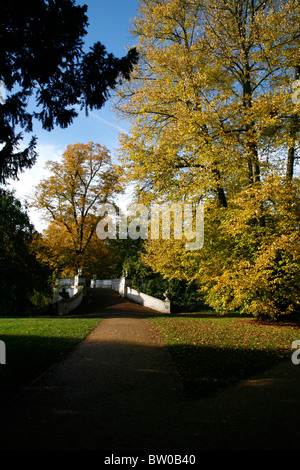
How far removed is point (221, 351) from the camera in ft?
25.9

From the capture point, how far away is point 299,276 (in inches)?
442

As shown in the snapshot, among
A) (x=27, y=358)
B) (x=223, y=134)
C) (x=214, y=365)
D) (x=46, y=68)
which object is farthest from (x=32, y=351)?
(x=223, y=134)

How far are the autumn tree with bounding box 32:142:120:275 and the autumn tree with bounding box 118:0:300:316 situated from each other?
12.9m

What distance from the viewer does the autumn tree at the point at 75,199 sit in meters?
27.0

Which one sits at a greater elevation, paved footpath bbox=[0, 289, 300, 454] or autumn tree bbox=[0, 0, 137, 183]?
autumn tree bbox=[0, 0, 137, 183]

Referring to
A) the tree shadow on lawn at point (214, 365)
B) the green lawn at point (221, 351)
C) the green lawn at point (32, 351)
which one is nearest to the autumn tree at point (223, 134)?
the green lawn at point (221, 351)

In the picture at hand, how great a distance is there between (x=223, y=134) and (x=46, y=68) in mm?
8069

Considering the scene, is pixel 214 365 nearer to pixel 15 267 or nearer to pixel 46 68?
pixel 15 267

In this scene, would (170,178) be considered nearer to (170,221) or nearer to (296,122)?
(170,221)

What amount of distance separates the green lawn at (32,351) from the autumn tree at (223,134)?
549 cm

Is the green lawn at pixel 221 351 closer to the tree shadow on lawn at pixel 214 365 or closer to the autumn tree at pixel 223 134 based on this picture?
the tree shadow on lawn at pixel 214 365

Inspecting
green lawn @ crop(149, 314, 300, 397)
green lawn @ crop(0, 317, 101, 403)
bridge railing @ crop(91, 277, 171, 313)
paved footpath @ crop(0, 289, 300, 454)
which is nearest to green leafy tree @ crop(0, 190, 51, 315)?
green lawn @ crop(0, 317, 101, 403)

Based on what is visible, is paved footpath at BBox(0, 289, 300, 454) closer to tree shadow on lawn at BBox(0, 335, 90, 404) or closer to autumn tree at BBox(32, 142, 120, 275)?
tree shadow on lawn at BBox(0, 335, 90, 404)

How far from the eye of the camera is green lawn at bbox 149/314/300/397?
577cm
